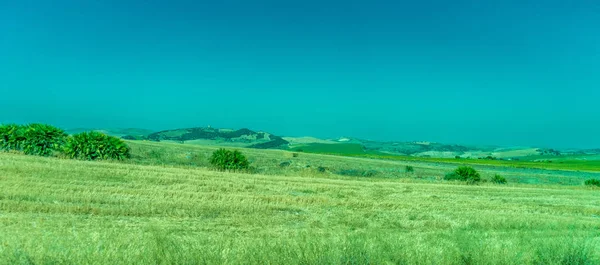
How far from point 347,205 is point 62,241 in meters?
11.3

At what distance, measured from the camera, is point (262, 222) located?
537 inches

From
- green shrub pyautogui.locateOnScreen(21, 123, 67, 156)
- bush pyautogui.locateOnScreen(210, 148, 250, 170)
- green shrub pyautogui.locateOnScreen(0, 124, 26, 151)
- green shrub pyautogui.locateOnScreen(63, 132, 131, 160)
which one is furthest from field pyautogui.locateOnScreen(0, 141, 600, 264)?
green shrub pyautogui.locateOnScreen(0, 124, 26, 151)

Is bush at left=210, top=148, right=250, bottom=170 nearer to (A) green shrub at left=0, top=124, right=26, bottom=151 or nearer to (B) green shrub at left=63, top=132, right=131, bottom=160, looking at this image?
(B) green shrub at left=63, top=132, right=131, bottom=160

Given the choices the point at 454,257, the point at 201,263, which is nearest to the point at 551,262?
the point at 454,257

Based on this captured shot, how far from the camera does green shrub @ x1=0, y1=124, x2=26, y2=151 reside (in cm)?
3444

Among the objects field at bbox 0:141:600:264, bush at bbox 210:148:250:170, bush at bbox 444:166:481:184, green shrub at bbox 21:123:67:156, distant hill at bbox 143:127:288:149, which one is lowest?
field at bbox 0:141:600:264

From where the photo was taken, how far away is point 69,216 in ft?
41.8

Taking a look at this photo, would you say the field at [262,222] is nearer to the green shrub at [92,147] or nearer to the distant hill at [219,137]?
the green shrub at [92,147]

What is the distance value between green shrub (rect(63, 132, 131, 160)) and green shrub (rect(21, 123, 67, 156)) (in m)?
1.38

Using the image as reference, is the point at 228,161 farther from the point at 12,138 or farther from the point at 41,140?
the point at 12,138

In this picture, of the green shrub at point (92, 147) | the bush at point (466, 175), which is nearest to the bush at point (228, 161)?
the green shrub at point (92, 147)

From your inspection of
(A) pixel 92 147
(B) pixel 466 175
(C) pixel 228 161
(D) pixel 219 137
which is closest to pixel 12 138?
(A) pixel 92 147

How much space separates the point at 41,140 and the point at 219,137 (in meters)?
77.0

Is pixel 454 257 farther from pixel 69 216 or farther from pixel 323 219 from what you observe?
pixel 69 216
